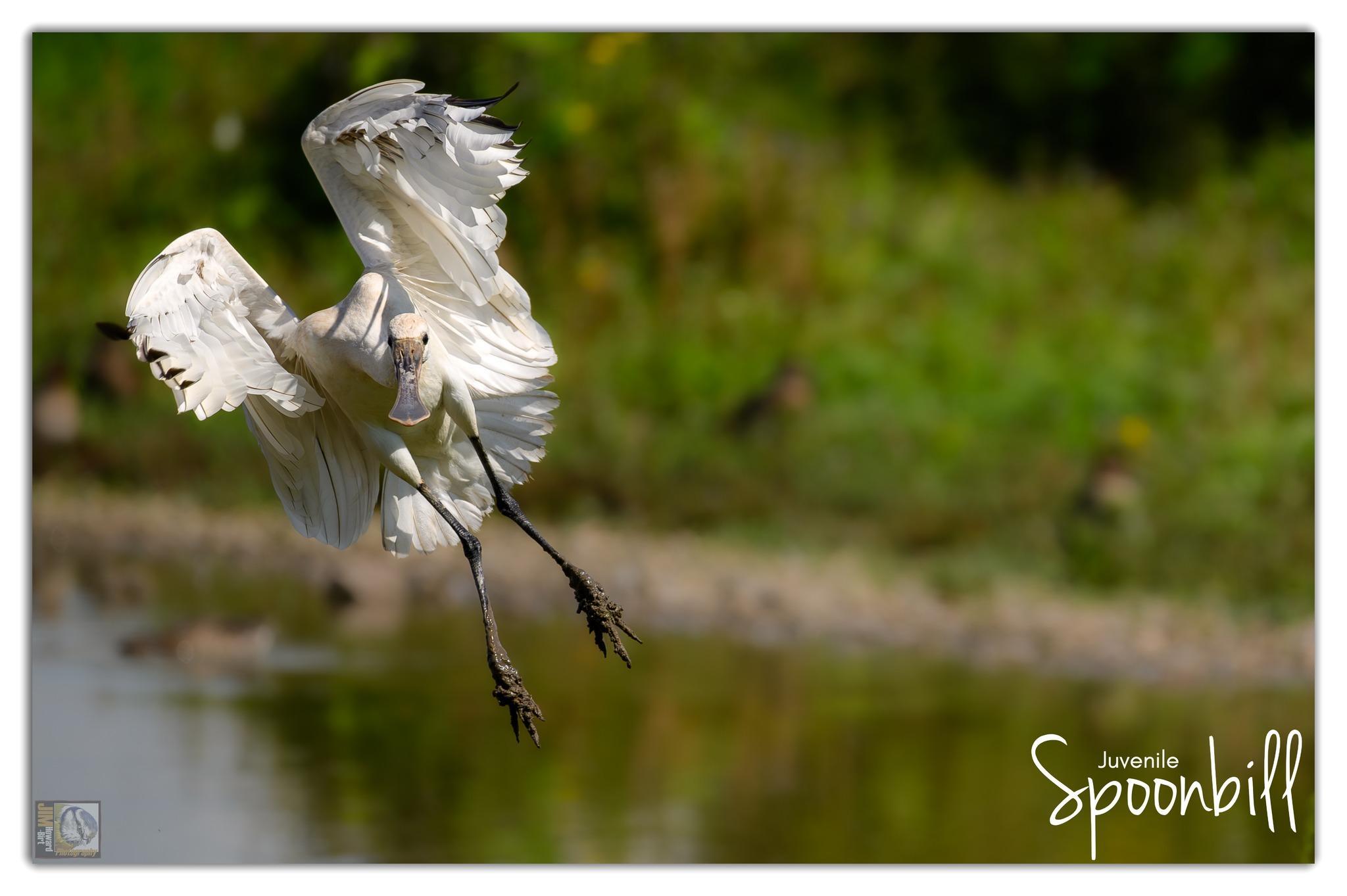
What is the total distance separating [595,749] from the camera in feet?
24.8

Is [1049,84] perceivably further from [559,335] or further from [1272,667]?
[1272,667]

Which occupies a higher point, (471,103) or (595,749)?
(471,103)

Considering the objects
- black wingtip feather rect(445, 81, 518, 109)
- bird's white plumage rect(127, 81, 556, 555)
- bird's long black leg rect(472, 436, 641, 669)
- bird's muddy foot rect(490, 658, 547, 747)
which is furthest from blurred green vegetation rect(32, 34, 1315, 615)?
black wingtip feather rect(445, 81, 518, 109)

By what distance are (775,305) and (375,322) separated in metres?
6.68

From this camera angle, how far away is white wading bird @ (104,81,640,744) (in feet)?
11.7

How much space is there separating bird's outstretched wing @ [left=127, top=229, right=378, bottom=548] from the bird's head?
9.7 inches

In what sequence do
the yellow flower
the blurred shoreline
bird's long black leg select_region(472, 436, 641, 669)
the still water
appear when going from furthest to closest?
the yellow flower
the blurred shoreline
the still water
bird's long black leg select_region(472, 436, 641, 669)

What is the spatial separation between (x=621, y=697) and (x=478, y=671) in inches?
27.6

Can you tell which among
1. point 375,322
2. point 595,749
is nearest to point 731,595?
point 595,749

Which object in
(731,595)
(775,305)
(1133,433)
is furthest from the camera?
(775,305)

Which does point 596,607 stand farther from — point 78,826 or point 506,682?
point 78,826

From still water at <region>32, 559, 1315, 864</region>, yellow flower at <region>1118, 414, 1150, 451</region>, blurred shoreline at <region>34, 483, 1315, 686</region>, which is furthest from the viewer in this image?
yellow flower at <region>1118, 414, 1150, 451</region>

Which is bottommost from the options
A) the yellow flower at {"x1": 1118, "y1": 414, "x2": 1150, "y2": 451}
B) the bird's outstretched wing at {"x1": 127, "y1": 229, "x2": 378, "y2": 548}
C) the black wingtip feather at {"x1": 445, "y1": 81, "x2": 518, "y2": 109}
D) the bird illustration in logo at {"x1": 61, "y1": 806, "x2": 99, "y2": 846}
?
the bird illustration in logo at {"x1": 61, "y1": 806, "x2": 99, "y2": 846}

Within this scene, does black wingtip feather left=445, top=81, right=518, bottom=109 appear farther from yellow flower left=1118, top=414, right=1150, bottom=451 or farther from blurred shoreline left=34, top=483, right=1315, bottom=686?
yellow flower left=1118, top=414, right=1150, bottom=451
